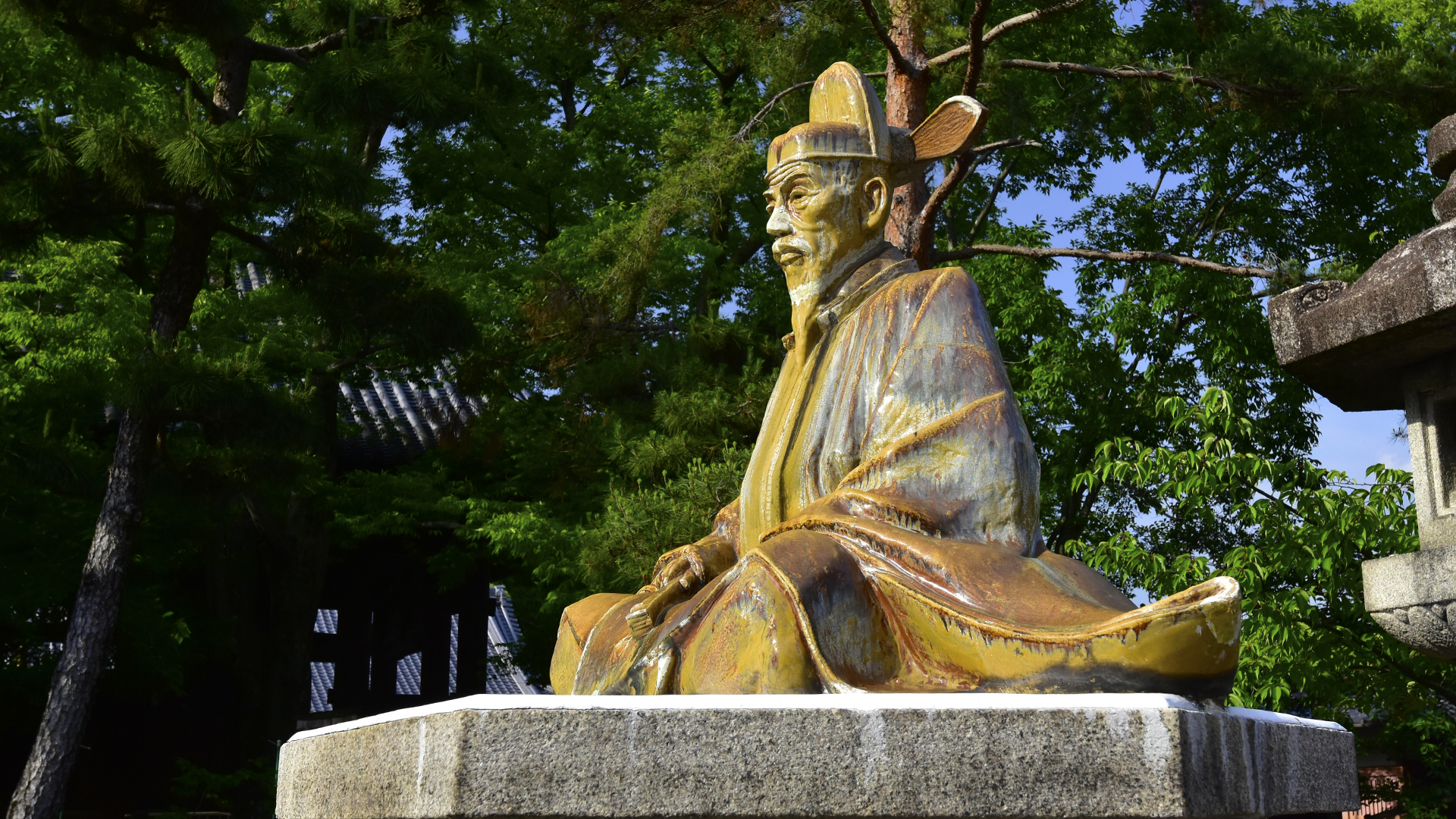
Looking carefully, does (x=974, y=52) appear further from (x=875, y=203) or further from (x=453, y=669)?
(x=453, y=669)

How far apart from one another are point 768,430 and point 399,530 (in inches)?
394

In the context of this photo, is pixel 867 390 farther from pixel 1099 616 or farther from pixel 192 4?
pixel 192 4

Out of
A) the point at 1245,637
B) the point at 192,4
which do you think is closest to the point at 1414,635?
the point at 1245,637

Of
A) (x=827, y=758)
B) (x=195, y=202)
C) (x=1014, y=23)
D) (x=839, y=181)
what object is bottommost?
(x=827, y=758)

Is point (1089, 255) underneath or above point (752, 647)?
above

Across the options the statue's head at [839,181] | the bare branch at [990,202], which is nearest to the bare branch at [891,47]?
the bare branch at [990,202]

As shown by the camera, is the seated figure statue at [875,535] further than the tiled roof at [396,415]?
No

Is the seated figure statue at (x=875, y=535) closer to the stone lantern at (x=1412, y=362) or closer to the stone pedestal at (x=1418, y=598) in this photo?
the stone lantern at (x=1412, y=362)

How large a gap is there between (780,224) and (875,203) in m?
0.27

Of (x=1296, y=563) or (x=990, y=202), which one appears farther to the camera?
(x=990, y=202)

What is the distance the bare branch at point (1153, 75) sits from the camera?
411 inches

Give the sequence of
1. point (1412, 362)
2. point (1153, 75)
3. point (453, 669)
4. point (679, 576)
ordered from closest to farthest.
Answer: point (679, 576) → point (1412, 362) → point (1153, 75) → point (453, 669)

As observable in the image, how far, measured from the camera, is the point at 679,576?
11.4 ft

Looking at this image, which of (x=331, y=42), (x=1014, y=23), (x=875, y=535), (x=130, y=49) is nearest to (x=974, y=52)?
(x=1014, y=23)
